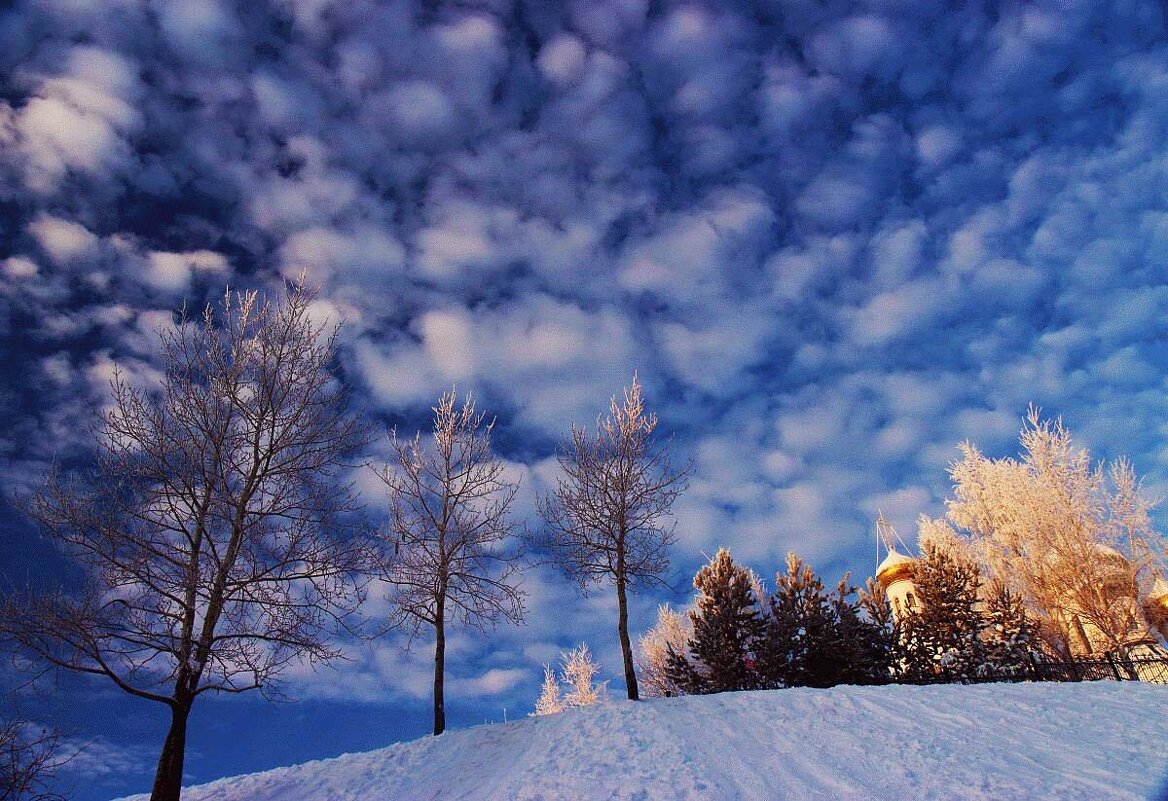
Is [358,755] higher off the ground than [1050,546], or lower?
lower

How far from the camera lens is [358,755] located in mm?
14266

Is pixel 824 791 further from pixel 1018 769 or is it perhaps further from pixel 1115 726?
pixel 1115 726

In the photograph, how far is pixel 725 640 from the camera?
80.6 ft

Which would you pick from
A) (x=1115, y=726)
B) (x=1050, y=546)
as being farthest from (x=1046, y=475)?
(x=1115, y=726)

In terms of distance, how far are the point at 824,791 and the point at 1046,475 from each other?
2415cm

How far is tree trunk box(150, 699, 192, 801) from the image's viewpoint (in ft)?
36.7

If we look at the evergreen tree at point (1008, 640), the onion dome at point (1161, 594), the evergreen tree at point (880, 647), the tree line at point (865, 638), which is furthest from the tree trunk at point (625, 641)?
the onion dome at point (1161, 594)

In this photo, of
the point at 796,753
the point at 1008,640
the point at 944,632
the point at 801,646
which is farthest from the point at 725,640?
the point at 796,753

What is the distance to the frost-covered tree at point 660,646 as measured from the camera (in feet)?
119

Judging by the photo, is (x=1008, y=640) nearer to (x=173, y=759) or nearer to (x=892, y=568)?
(x=892, y=568)

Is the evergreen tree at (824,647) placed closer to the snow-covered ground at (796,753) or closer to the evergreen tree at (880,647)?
the evergreen tree at (880,647)

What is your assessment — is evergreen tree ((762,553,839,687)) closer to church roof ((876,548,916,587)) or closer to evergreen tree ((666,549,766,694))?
evergreen tree ((666,549,766,694))

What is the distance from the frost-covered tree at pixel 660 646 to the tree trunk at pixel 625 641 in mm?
20293

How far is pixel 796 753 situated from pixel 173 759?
11.2m
